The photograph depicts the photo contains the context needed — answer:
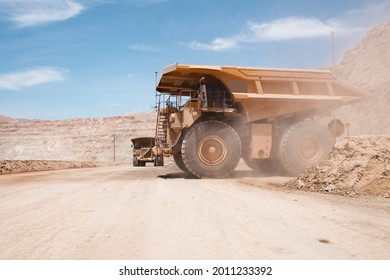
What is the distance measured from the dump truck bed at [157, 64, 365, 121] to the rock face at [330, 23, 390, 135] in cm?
1627

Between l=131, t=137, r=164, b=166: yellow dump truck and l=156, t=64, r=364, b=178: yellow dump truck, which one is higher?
l=156, t=64, r=364, b=178: yellow dump truck

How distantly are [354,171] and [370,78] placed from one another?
34.9 metres

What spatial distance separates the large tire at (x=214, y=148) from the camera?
1021 centimetres

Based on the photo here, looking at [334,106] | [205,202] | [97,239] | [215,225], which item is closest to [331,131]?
[334,106]

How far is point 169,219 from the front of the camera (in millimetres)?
4547

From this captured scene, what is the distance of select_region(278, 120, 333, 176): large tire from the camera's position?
10859 mm

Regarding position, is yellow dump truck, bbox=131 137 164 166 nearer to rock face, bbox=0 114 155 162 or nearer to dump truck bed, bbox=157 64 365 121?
dump truck bed, bbox=157 64 365 121

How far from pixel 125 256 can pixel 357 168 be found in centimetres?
616

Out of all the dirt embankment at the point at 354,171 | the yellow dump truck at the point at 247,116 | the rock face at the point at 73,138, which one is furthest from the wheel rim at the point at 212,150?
the rock face at the point at 73,138

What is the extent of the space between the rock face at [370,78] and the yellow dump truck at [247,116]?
16.8 metres

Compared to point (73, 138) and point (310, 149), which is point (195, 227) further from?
point (73, 138)

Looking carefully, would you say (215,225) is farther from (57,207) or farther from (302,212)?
(57,207)

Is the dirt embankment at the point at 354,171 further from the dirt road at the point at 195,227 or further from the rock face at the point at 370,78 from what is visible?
the rock face at the point at 370,78

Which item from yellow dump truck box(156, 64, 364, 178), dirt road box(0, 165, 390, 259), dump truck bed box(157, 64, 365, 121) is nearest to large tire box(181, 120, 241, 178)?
yellow dump truck box(156, 64, 364, 178)
